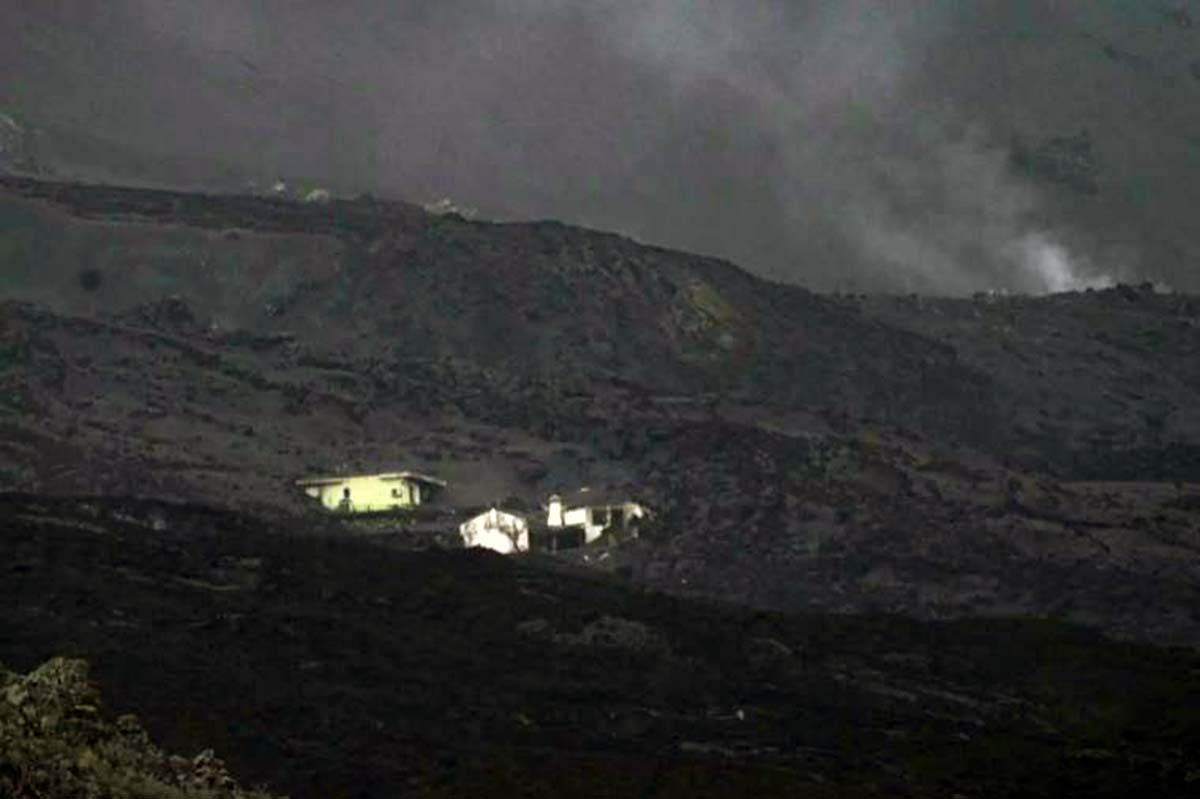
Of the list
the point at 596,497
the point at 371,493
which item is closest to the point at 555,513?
the point at 596,497

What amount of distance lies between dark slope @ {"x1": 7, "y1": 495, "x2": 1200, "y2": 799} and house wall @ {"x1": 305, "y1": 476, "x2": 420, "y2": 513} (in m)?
27.8

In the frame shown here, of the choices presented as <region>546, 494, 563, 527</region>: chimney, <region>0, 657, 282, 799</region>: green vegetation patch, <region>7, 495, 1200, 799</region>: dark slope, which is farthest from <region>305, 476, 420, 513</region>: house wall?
<region>0, 657, 282, 799</region>: green vegetation patch

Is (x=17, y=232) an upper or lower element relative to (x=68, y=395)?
upper

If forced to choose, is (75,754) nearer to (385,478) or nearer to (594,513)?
(594,513)

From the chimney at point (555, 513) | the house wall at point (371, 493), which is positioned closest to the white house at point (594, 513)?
the chimney at point (555, 513)

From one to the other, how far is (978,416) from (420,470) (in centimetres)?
7215

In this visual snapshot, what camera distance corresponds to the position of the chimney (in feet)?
359

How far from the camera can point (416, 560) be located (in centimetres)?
8000

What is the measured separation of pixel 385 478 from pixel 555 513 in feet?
34.6

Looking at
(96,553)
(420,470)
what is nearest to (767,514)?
(420,470)

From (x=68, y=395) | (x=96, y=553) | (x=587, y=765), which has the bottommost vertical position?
(x=587, y=765)

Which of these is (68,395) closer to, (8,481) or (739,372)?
(8,481)

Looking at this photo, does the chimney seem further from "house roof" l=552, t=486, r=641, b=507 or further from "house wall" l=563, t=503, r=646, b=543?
"house roof" l=552, t=486, r=641, b=507

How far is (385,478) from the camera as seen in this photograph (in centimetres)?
11562
